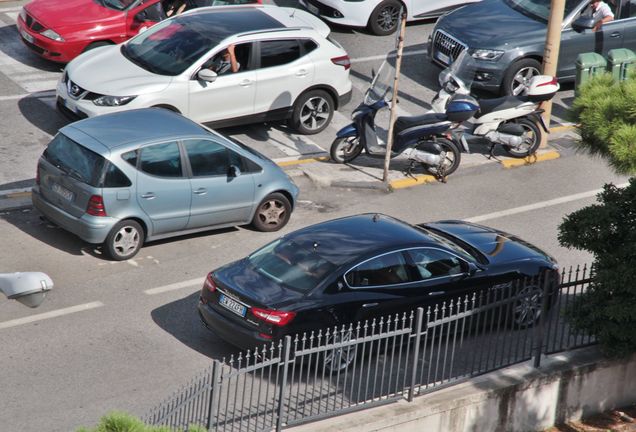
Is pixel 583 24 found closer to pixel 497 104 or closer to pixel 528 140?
pixel 528 140

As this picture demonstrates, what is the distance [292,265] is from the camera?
11273 millimetres

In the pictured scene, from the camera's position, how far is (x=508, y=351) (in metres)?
11.2

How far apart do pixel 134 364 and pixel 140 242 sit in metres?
2.62

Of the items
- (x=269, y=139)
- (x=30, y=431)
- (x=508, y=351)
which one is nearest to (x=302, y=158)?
(x=269, y=139)

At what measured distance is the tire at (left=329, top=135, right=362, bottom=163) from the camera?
16.7 meters

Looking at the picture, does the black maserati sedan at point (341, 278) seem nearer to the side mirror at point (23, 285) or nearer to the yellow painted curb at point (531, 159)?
the side mirror at point (23, 285)

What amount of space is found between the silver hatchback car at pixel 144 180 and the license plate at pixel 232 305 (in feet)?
8.33

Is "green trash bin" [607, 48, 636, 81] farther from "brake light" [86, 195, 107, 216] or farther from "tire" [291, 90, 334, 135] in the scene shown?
"brake light" [86, 195, 107, 216]

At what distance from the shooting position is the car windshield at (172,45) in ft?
54.3

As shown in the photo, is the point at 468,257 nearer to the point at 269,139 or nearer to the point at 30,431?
the point at 30,431

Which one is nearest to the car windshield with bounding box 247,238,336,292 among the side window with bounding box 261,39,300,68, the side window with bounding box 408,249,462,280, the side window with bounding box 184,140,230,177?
the side window with bounding box 408,249,462,280

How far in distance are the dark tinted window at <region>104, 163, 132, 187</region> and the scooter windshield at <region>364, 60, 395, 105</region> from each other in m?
4.65

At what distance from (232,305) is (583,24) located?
34.6 ft

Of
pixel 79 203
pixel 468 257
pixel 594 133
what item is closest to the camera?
pixel 594 133
